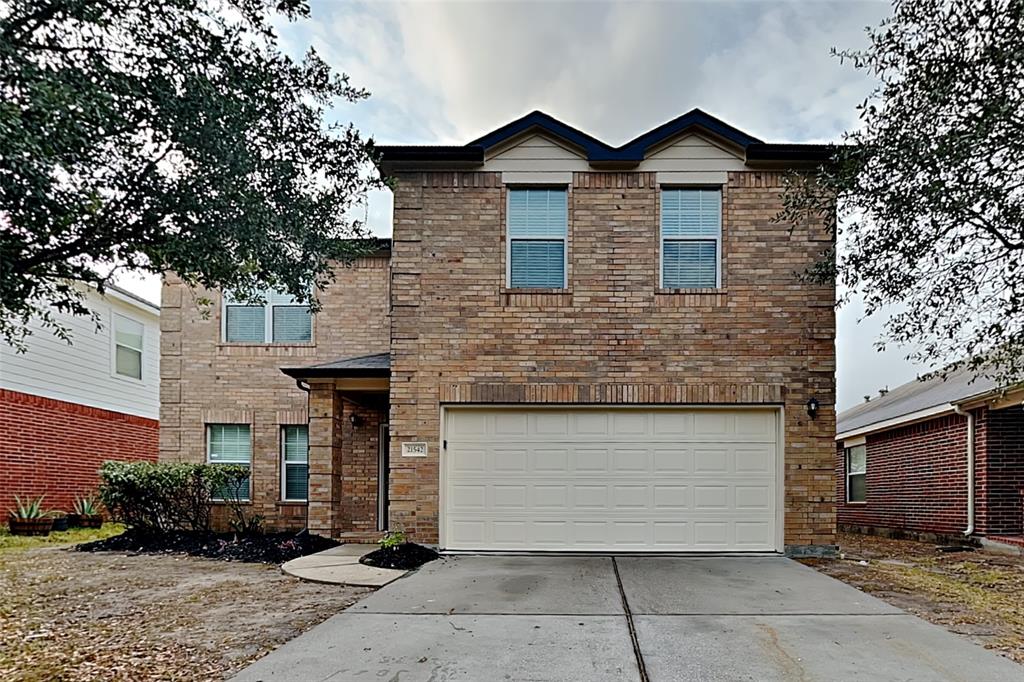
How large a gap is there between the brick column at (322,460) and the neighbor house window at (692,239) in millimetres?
5917

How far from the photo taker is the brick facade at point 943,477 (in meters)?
12.4

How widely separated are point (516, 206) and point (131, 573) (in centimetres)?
734

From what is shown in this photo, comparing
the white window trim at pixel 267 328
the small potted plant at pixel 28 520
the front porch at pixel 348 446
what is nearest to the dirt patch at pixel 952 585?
the front porch at pixel 348 446

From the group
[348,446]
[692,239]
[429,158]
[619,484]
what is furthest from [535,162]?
[348,446]

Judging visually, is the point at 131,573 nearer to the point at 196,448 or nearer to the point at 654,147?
the point at 196,448

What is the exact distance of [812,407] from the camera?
9766mm

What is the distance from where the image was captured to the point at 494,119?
14203 millimetres

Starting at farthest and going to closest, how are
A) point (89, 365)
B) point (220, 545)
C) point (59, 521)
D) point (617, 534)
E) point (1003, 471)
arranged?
1. point (89, 365)
2. point (59, 521)
3. point (1003, 471)
4. point (220, 545)
5. point (617, 534)

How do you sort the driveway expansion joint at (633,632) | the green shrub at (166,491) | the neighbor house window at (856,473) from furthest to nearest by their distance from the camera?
the neighbor house window at (856,473) < the green shrub at (166,491) < the driveway expansion joint at (633,632)

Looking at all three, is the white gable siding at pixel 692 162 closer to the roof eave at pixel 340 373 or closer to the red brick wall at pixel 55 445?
the roof eave at pixel 340 373

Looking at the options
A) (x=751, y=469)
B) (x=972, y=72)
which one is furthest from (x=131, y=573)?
(x=972, y=72)

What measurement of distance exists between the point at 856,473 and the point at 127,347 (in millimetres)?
19094

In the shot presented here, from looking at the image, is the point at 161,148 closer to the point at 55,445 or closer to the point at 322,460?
the point at 322,460

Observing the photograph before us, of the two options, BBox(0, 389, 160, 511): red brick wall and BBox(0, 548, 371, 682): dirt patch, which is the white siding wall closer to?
BBox(0, 548, 371, 682): dirt patch
